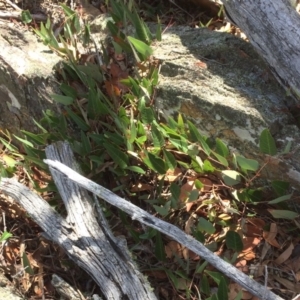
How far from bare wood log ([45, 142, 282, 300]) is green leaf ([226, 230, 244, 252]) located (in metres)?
0.21

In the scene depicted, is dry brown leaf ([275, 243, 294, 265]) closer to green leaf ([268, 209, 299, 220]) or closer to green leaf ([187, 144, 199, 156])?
green leaf ([268, 209, 299, 220])

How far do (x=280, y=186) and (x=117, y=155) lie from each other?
0.79 m

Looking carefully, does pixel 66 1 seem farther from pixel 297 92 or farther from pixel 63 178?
pixel 297 92

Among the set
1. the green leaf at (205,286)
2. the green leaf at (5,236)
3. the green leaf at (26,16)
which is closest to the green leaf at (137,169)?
the green leaf at (205,286)

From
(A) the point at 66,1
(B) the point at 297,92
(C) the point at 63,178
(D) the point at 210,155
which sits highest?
(B) the point at 297,92

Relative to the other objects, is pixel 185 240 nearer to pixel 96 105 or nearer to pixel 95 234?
pixel 95 234

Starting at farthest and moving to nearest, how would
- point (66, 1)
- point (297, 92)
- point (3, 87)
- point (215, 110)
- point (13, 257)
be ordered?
point (66, 1), point (3, 87), point (13, 257), point (215, 110), point (297, 92)

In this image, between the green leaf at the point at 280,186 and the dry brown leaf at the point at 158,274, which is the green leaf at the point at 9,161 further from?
the green leaf at the point at 280,186

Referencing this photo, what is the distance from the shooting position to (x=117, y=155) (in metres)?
2.47

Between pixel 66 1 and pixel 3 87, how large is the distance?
75 cm

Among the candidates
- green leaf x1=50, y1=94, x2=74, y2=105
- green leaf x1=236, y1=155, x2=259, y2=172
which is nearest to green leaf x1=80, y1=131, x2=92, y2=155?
green leaf x1=50, y1=94, x2=74, y2=105

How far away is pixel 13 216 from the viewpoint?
271 centimetres

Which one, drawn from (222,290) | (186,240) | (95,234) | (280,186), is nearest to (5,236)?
(95,234)

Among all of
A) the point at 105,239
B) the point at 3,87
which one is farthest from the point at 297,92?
the point at 3,87
